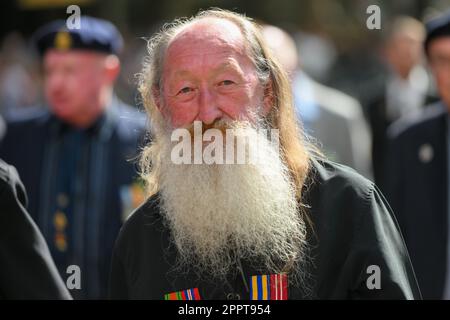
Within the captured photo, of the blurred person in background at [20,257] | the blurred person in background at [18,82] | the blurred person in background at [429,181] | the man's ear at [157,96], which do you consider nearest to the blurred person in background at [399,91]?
the blurred person in background at [429,181]

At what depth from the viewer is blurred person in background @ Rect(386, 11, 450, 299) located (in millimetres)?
5879

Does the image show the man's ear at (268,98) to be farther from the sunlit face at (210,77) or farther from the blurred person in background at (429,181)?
the blurred person in background at (429,181)

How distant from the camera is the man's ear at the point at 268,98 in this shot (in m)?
4.04

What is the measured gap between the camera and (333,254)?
Result: 3.66 m

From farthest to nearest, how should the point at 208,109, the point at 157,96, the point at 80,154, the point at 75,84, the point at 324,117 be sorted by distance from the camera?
the point at 324,117 → the point at 75,84 → the point at 80,154 → the point at 157,96 → the point at 208,109

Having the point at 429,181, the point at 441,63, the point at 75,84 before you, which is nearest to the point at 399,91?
the point at 441,63

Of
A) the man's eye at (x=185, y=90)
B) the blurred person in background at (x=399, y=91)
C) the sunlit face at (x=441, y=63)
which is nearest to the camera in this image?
the man's eye at (x=185, y=90)

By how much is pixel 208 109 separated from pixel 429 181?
2.63 m

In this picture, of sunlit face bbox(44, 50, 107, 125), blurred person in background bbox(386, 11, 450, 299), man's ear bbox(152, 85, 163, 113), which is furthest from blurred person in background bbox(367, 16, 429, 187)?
man's ear bbox(152, 85, 163, 113)

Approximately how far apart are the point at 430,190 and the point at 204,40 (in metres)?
2.56

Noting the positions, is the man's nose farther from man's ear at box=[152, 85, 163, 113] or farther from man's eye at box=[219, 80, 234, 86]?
man's ear at box=[152, 85, 163, 113]

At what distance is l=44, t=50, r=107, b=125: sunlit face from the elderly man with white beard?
2818 mm

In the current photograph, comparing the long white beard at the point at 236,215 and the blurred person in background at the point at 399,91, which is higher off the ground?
the blurred person in background at the point at 399,91

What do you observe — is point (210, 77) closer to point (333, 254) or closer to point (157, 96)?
point (157, 96)
